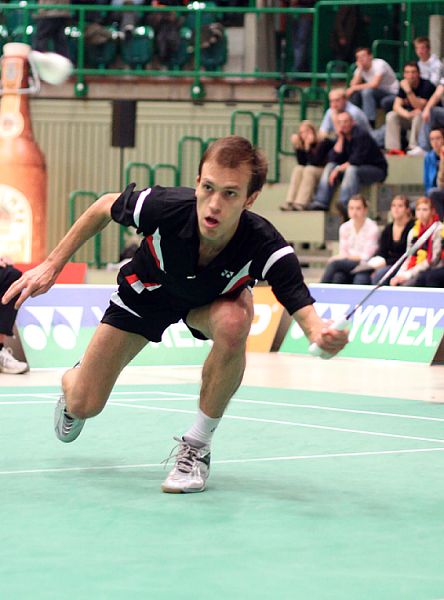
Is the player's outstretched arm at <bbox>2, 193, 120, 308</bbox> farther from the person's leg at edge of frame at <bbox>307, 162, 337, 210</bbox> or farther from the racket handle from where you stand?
the person's leg at edge of frame at <bbox>307, 162, 337, 210</bbox>

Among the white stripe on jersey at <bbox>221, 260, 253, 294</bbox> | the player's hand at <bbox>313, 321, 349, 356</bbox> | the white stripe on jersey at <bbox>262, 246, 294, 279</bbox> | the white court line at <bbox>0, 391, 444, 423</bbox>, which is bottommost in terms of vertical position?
the white court line at <bbox>0, 391, 444, 423</bbox>

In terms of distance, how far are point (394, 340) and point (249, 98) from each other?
27.4ft

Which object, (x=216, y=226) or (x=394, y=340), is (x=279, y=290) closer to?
(x=216, y=226)

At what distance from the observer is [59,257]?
6441 mm

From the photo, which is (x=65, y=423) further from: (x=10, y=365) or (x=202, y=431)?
(x=10, y=365)

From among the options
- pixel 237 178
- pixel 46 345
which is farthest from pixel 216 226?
pixel 46 345

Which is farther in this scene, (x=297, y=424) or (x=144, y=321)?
→ (x=297, y=424)

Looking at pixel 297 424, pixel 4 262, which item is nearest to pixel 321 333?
pixel 297 424

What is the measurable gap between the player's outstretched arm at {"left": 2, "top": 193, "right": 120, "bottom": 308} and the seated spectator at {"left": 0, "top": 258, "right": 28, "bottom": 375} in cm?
549

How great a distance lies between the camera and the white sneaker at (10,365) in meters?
12.3

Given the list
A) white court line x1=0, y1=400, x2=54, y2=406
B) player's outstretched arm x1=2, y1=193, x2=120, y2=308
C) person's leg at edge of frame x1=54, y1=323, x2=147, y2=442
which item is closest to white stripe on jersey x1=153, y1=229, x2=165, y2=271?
player's outstretched arm x1=2, y1=193, x2=120, y2=308

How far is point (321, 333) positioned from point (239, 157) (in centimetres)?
94

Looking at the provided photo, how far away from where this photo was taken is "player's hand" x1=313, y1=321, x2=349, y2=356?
5.75m

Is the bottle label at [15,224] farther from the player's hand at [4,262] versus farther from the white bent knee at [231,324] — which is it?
the white bent knee at [231,324]
